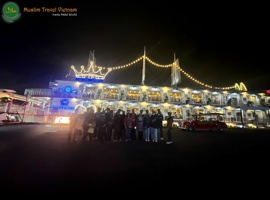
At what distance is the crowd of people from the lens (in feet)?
23.3

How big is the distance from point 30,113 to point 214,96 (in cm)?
3178

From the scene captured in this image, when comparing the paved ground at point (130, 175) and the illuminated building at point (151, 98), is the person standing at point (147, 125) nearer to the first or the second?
the paved ground at point (130, 175)

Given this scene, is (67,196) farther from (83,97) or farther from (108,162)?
(83,97)

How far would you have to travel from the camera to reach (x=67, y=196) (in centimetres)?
243

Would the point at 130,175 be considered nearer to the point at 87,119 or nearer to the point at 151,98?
the point at 87,119

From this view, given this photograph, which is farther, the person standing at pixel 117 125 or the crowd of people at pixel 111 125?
the person standing at pixel 117 125

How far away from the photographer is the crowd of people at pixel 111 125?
7102 millimetres

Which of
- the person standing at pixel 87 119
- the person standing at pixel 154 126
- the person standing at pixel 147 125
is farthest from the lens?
the person standing at pixel 147 125

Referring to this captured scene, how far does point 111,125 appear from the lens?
7988 mm

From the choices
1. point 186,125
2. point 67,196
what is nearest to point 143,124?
point 67,196

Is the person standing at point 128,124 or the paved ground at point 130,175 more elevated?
the person standing at point 128,124

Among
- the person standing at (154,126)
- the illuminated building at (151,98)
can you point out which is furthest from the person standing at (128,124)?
the illuminated building at (151,98)

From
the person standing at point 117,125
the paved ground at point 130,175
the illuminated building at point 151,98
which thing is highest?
the illuminated building at point 151,98

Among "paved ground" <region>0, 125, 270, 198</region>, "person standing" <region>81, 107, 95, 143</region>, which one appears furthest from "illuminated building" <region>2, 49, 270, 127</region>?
"paved ground" <region>0, 125, 270, 198</region>
